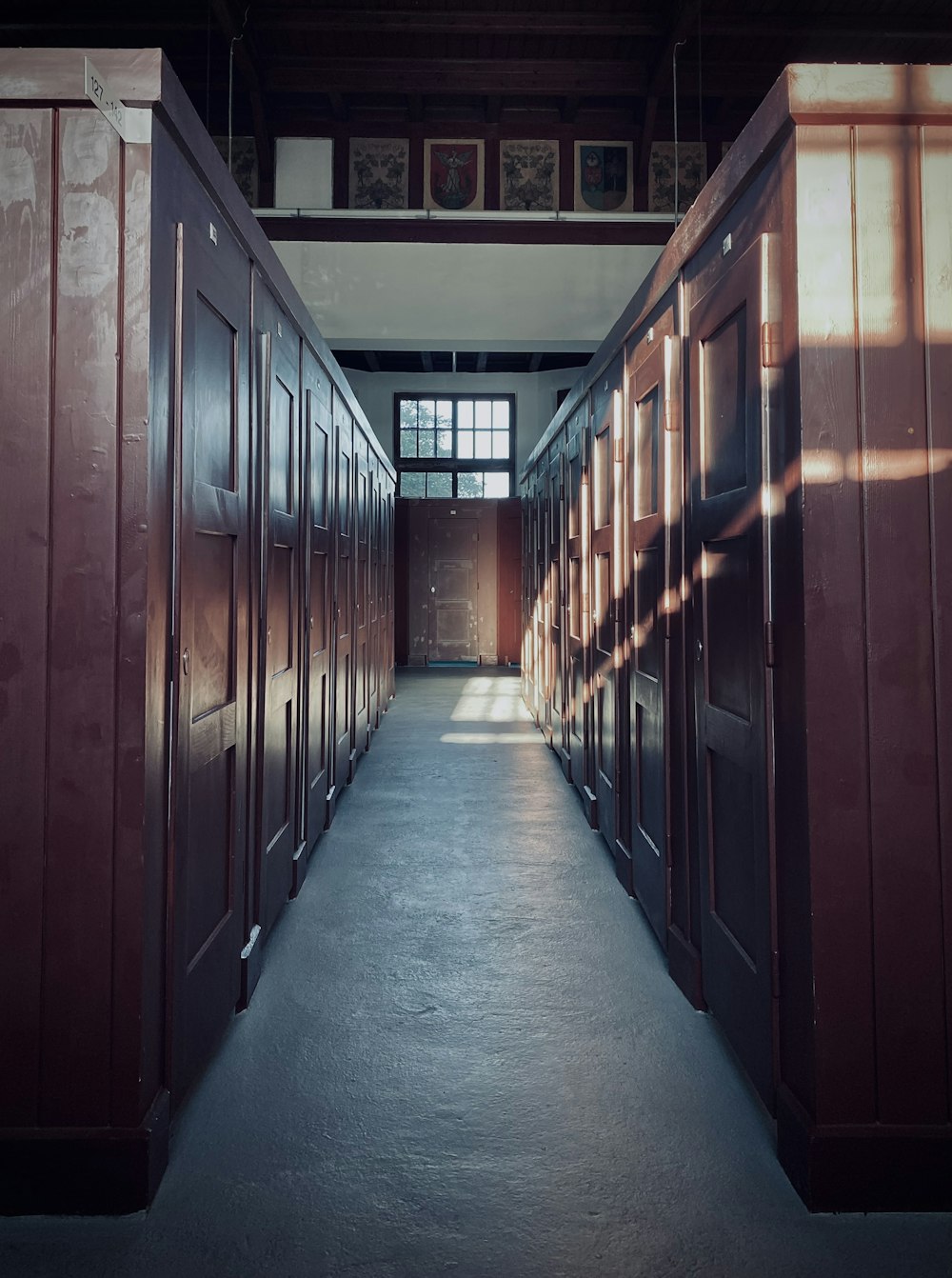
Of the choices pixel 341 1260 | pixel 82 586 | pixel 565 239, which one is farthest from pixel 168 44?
pixel 341 1260

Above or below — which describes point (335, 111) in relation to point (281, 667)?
above

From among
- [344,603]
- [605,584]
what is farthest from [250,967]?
[344,603]

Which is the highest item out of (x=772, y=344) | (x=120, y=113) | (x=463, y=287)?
(x=463, y=287)

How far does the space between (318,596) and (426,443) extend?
1036cm

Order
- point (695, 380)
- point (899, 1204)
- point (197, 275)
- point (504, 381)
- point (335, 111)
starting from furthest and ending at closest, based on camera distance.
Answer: point (504, 381) → point (335, 111) → point (695, 380) → point (197, 275) → point (899, 1204)

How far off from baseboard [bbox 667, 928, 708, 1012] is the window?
11621 millimetres

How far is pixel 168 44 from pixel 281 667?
5111 mm

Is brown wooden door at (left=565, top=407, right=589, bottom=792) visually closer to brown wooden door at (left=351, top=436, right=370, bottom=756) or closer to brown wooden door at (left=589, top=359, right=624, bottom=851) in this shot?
brown wooden door at (left=589, top=359, right=624, bottom=851)

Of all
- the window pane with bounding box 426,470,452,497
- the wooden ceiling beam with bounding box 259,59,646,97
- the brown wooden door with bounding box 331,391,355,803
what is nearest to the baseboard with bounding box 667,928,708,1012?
the brown wooden door with bounding box 331,391,355,803

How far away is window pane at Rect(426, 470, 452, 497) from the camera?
13773mm

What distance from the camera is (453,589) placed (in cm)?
1262

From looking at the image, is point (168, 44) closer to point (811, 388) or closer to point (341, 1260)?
point (811, 388)

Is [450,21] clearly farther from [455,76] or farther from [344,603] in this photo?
[344,603]

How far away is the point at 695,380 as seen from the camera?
2.34 meters
